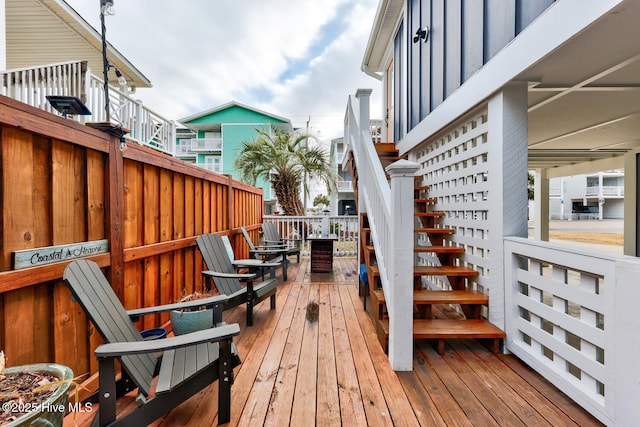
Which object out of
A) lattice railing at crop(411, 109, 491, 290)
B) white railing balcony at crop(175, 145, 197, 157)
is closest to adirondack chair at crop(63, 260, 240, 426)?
lattice railing at crop(411, 109, 491, 290)

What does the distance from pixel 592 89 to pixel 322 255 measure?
4.05 m

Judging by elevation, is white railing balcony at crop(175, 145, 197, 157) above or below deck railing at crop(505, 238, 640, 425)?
above

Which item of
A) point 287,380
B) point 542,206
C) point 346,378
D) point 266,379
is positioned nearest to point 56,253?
point 266,379

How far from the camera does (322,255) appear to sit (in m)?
5.12

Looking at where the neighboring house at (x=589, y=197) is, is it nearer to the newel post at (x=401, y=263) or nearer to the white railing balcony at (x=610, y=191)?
→ the white railing balcony at (x=610, y=191)

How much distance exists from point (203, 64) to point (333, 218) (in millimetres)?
7715

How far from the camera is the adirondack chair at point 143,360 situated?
1.17 m

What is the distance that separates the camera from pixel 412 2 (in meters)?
4.21

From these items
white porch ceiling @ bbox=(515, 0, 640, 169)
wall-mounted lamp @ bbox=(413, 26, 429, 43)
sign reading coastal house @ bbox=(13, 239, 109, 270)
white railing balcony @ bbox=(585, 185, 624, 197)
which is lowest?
sign reading coastal house @ bbox=(13, 239, 109, 270)

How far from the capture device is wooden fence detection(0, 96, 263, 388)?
1.27 m

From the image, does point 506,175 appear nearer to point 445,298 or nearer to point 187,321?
point 445,298

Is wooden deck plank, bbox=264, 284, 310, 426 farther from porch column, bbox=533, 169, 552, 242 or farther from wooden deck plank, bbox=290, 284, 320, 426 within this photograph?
porch column, bbox=533, 169, 552, 242

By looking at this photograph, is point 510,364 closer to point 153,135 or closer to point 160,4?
point 153,135

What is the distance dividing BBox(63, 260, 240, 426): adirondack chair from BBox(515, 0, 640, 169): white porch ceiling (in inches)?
103
